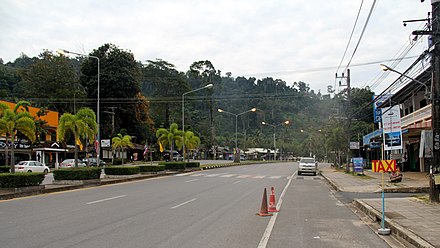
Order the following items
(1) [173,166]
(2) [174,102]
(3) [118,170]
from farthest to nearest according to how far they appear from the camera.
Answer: (2) [174,102] → (1) [173,166] → (3) [118,170]

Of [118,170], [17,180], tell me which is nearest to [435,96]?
[17,180]

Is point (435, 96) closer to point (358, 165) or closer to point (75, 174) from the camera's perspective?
point (75, 174)

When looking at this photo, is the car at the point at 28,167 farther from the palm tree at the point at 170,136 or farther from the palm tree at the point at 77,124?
the palm tree at the point at 77,124

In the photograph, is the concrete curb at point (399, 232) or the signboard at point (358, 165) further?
the signboard at point (358, 165)

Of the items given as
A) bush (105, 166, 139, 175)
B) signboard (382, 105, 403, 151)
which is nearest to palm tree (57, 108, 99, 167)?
bush (105, 166, 139, 175)

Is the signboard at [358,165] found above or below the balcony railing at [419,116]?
below

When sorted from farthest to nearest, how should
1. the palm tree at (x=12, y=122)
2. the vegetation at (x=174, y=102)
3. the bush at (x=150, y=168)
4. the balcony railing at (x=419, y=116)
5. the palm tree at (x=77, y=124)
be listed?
1. the vegetation at (x=174, y=102)
2. the bush at (x=150, y=168)
3. the balcony railing at (x=419, y=116)
4. the palm tree at (x=77, y=124)
5. the palm tree at (x=12, y=122)

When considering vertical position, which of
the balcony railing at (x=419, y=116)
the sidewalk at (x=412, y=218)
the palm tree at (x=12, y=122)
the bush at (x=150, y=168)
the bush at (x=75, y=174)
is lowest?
the sidewalk at (x=412, y=218)

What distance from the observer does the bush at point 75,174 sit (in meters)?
23.7

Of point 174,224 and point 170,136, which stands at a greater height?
point 170,136

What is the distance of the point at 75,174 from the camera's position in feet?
78.6

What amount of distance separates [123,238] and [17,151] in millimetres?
44379

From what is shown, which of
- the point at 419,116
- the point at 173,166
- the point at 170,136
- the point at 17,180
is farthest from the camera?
the point at 170,136

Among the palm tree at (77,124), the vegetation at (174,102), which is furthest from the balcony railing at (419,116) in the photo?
the palm tree at (77,124)
